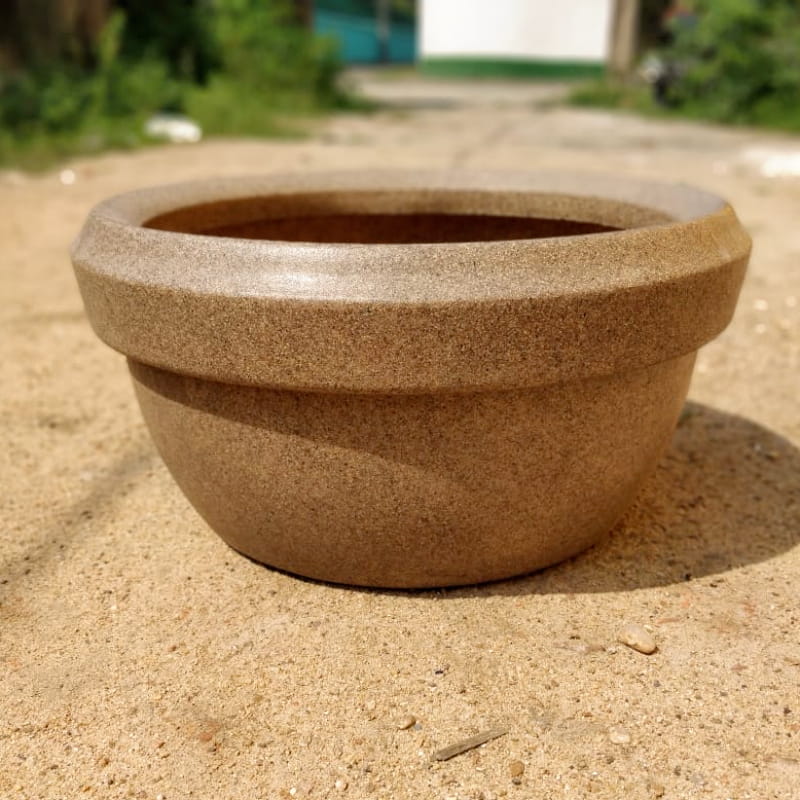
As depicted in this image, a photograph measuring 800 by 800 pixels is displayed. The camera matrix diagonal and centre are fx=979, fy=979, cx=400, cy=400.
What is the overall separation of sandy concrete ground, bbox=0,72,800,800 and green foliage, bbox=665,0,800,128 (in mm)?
9554

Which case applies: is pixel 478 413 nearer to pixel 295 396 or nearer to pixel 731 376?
pixel 295 396

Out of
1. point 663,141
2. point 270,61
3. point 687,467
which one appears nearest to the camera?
point 687,467

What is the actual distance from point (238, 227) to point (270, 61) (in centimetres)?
1006

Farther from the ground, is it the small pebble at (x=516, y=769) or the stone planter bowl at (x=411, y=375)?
the stone planter bowl at (x=411, y=375)

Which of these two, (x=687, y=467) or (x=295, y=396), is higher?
(x=295, y=396)

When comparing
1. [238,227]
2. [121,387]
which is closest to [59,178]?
[121,387]

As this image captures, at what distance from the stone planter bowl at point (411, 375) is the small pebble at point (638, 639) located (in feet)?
0.77

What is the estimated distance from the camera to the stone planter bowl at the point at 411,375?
1670mm

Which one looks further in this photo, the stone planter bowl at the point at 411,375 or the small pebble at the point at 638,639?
the small pebble at the point at 638,639

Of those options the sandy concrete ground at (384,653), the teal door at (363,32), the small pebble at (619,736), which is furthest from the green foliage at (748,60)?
the teal door at (363,32)

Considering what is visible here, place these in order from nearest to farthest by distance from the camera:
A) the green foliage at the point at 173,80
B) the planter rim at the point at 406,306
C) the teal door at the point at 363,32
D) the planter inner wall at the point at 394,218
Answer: the planter rim at the point at 406,306 < the planter inner wall at the point at 394,218 < the green foliage at the point at 173,80 < the teal door at the point at 363,32

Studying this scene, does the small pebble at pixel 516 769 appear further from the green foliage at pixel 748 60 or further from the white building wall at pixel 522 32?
the white building wall at pixel 522 32

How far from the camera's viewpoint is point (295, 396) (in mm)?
1813

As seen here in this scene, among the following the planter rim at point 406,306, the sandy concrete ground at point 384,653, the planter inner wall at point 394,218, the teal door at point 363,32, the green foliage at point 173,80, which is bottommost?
the teal door at point 363,32
